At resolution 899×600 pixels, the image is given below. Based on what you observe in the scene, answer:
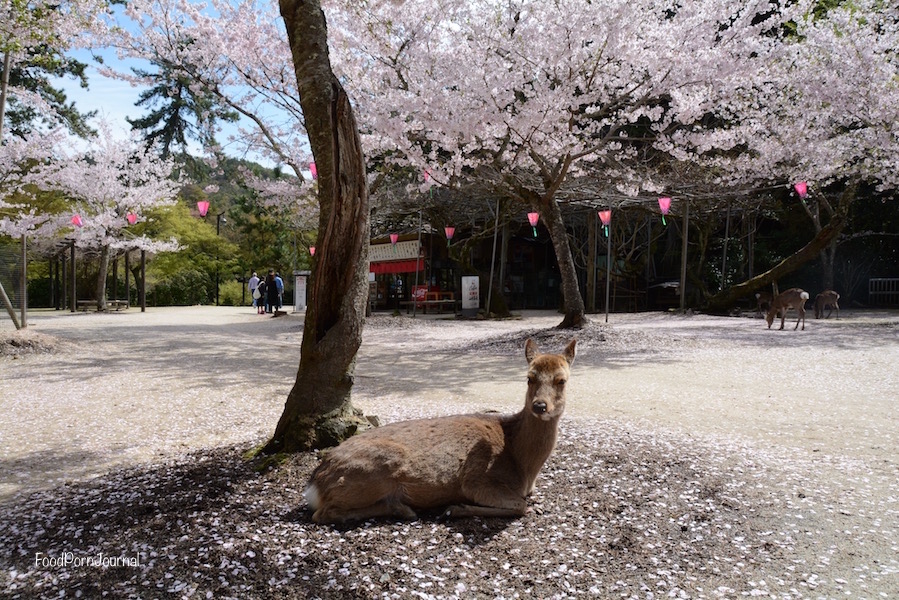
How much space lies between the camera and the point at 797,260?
690 inches

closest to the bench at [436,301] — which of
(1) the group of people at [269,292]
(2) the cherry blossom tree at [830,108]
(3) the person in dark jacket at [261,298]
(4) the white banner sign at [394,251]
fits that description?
(4) the white banner sign at [394,251]

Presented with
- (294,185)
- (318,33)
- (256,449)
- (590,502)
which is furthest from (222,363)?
(294,185)

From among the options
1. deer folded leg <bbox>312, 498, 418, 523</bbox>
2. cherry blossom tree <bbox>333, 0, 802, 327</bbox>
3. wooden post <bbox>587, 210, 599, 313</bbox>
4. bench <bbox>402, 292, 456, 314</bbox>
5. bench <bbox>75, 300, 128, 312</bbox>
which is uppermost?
cherry blossom tree <bbox>333, 0, 802, 327</bbox>

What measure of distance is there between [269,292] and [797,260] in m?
18.3

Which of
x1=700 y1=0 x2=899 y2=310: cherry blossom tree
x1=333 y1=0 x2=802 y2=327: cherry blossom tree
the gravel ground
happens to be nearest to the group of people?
x1=333 y1=0 x2=802 y2=327: cherry blossom tree

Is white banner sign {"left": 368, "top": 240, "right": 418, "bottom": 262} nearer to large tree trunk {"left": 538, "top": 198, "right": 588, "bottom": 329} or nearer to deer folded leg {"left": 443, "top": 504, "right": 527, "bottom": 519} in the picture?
large tree trunk {"left": 538, "top": 198, "right": 588, "bottom": 329}

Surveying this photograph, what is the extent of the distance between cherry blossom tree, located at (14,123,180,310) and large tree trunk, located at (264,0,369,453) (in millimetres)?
21458

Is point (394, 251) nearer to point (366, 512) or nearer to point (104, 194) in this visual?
point (104, 194)

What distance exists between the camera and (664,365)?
8.80 meters

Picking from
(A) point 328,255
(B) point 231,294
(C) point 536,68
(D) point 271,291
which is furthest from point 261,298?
(A) point 328,255

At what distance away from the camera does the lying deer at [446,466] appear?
2.78 m

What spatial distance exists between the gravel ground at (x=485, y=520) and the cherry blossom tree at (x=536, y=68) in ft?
17.9

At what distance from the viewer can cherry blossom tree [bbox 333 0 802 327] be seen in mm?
10195

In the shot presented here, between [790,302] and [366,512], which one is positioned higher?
[790,302]
